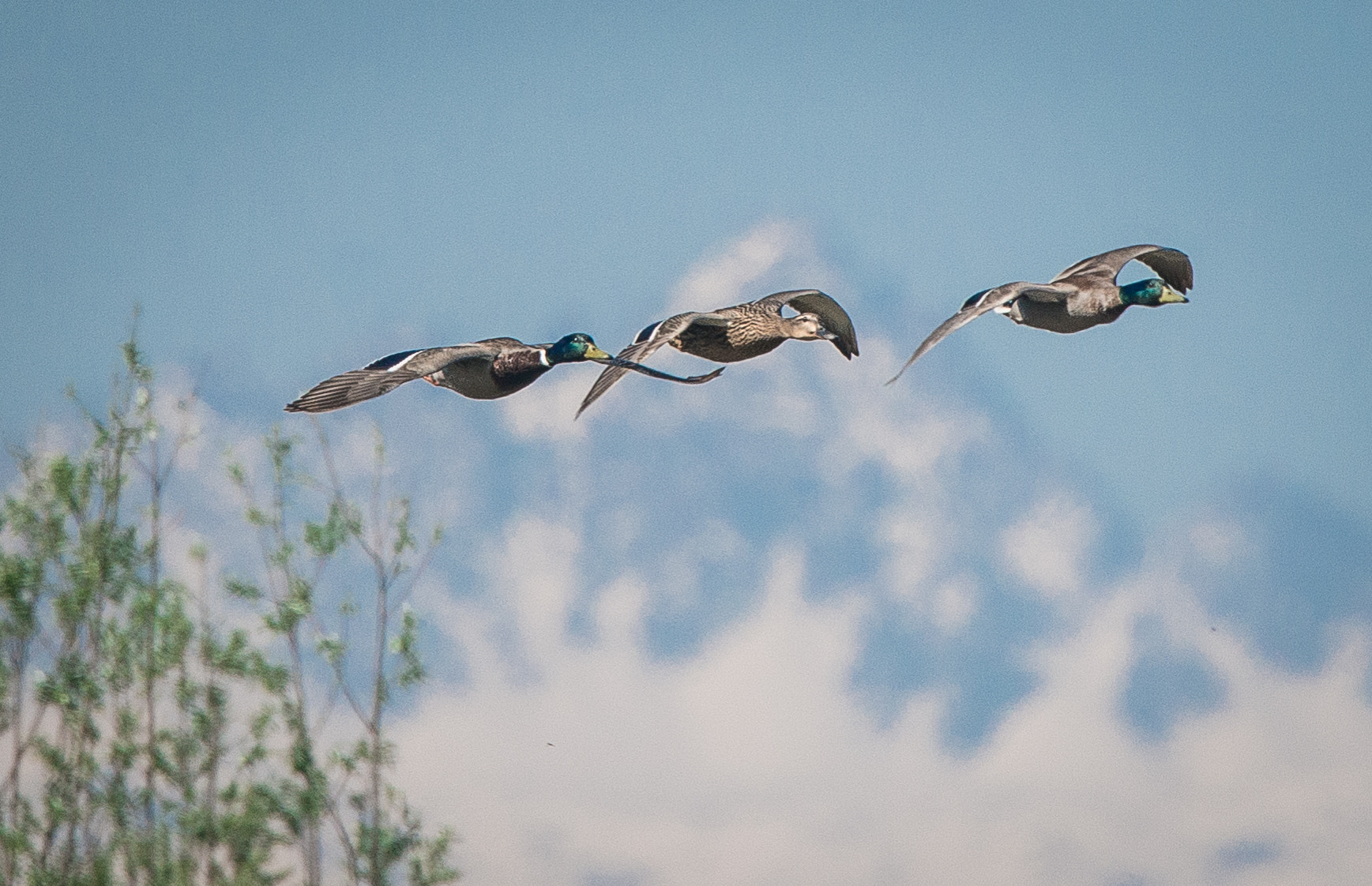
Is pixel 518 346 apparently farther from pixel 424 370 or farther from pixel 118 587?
pixel 118 587

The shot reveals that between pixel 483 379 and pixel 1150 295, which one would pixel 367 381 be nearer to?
pixel 483 379

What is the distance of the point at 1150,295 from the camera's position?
12.3 metres

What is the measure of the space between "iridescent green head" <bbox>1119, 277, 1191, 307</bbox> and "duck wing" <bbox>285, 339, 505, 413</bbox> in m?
5.48

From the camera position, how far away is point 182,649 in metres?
14.4

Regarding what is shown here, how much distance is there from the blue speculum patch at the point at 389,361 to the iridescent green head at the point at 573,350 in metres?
1.28

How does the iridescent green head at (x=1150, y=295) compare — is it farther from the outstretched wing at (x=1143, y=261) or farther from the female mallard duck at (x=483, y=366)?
the female mallard duck at (x=483, y=366)

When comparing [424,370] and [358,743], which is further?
[358,743]

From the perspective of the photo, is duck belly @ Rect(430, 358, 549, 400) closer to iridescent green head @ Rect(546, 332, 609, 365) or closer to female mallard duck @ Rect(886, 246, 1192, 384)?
iridescent green head @ Rect(546, 332, 609, 365)

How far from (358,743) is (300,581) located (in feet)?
5.59

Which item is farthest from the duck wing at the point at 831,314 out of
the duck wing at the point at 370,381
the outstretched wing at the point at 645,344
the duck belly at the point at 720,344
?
the duck wing at the point at 370,381

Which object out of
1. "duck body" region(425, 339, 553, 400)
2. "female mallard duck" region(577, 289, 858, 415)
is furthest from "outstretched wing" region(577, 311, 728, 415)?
"duck body" region(425, 339, 553, 400)

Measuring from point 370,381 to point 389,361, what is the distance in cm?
93

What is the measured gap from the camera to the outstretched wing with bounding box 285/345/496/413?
10.1m

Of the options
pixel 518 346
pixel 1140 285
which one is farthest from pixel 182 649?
pixel 1140 285
